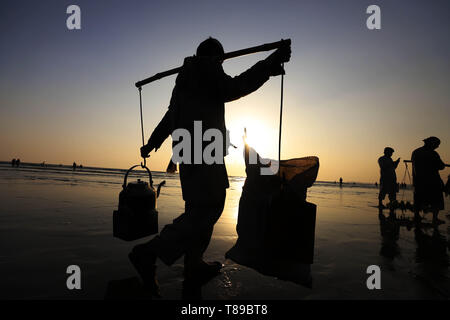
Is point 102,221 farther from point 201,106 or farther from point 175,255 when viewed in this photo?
point 201,106

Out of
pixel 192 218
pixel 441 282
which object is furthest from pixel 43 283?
pixel 441 282

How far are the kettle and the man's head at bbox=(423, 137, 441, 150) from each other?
6.69 metres

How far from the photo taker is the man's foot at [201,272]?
2128mm

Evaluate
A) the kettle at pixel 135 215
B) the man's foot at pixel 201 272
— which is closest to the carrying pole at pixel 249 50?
the kettle at pixel 135 215

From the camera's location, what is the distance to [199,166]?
199 centimetres

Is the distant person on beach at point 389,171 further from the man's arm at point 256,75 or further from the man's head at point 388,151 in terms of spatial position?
the man's arm at point 256,75

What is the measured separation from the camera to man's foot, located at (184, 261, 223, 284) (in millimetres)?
2128

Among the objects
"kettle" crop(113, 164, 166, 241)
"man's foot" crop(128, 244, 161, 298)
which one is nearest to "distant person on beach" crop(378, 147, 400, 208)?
"kettle" crop(113, 164, 166, 241)

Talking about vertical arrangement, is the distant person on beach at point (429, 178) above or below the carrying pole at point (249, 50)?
below

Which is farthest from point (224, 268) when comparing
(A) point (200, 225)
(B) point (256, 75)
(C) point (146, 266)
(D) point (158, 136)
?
(B) point (256, 75)

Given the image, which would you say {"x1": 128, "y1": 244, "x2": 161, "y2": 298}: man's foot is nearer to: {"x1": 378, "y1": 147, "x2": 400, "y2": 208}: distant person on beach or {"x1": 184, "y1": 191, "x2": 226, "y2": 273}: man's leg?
{"x1": 184, "y1": 191, "x2": 226, "y2": 273}: man's leg

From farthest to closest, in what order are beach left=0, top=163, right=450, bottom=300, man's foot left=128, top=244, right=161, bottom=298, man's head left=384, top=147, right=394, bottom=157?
man's head left=384, top=147, right=394, bottom=157
beach left=0, top=163, right=450, bottom=300
man's foot left=128, top=244, right=161, bottom=298

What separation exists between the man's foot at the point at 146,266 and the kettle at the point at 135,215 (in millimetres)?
421

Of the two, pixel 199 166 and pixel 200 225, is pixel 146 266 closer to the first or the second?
Result: pixel 200 225
